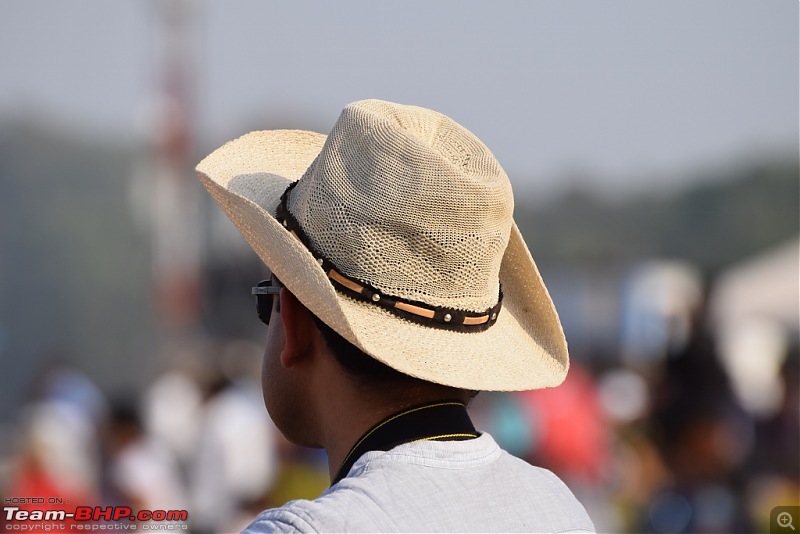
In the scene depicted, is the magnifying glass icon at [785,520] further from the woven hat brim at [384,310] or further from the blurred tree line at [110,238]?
the blurred tree line at [110,238]

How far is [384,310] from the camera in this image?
1769 millimetres

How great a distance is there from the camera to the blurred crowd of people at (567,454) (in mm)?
6031

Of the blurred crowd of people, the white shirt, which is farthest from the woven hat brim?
the blurred crowd of people

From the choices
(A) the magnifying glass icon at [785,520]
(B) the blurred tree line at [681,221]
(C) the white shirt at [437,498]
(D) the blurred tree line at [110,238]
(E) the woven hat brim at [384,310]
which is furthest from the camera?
(B) the blurred tree line at [681,221]

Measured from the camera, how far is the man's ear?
5.94 ft

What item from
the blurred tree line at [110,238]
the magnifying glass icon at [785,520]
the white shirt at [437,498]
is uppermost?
the white shirt at [437,498]

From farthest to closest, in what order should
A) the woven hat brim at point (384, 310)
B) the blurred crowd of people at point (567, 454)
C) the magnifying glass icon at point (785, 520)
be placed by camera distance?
the blurred crowd of people at point (567, 454) → the magnifying glass icon at point (785, 520) → the woven hat brim at point (384, 310)

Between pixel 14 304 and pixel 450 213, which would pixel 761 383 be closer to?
pixel 450 213

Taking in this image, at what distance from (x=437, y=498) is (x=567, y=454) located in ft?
21.5

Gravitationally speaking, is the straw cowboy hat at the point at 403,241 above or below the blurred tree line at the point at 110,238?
above

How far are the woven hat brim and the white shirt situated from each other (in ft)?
0.45

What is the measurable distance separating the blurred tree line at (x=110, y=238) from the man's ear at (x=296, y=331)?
11.3m

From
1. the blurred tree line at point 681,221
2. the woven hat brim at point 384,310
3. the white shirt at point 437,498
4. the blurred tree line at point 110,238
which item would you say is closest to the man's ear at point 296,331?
the woven hat brim at point 384,310

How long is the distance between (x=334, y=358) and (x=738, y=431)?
6230 mm
